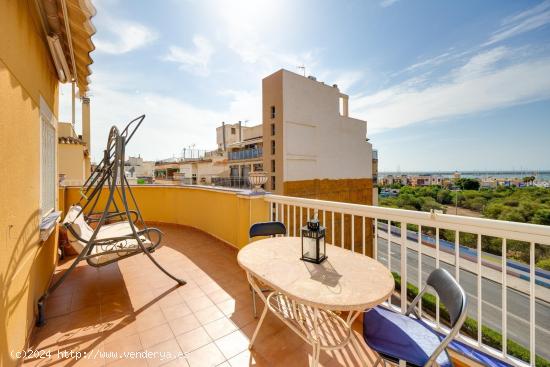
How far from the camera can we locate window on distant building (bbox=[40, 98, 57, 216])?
235cm

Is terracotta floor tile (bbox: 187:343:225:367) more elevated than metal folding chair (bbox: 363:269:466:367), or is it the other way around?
metal folding chair (bbox: 363:269:466:367)

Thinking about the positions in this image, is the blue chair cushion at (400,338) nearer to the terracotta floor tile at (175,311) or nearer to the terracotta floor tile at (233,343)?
the terracotta floor tile at (233,343)

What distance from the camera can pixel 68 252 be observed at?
360 centimetres

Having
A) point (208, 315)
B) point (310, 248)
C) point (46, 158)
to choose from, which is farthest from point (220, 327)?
point (46, 158)

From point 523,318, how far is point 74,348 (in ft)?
57.2

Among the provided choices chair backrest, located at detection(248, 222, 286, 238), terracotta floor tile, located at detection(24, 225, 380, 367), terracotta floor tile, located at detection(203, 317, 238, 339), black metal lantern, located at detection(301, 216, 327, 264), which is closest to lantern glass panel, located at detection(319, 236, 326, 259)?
black metal lantern, located at detection(301, 216, 327, 264)

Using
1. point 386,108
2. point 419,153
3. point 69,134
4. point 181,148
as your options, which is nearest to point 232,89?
point 69,134

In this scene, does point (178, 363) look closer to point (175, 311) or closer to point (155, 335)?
point (155, 335)

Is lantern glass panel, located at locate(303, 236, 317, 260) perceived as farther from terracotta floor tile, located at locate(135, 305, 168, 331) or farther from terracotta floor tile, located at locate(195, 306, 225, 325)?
terracotta floor tile, located at locate(135, 305, 168, 331)

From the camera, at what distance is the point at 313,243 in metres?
1.57

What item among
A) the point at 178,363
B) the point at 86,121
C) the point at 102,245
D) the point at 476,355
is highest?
the point at 86,121

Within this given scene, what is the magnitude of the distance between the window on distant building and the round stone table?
2.54m

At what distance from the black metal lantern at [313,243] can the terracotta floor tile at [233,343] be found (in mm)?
904

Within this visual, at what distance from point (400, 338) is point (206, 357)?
54.2 inches
